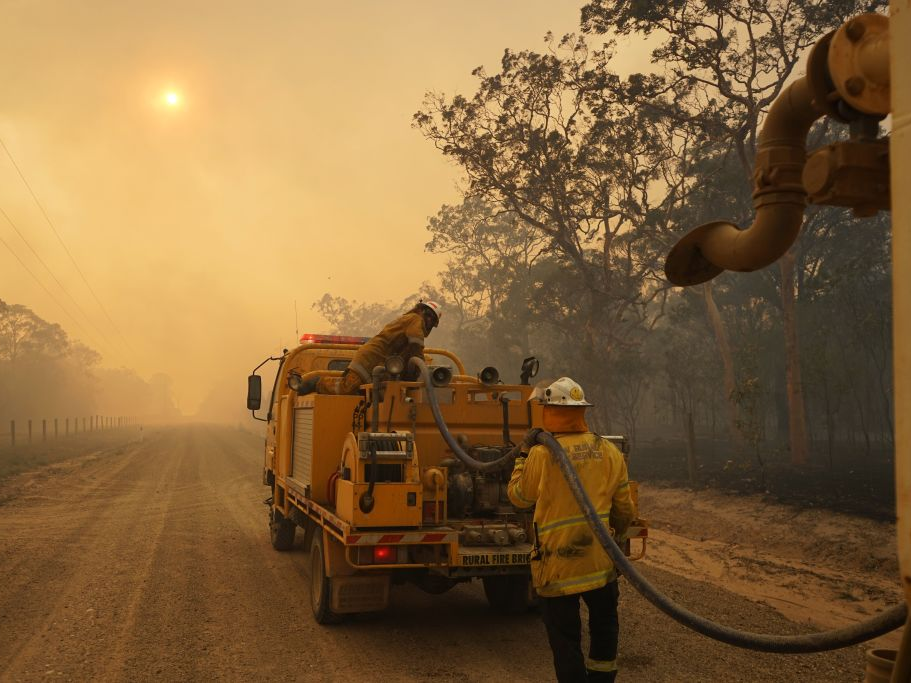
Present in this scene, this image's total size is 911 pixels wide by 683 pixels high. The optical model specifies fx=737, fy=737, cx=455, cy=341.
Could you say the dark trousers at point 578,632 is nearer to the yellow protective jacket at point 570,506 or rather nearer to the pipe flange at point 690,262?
the yellow protective jacket at point 570,506

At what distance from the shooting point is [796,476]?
17.8 m

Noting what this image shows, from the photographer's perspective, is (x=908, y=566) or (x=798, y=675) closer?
(x=908, y=566)

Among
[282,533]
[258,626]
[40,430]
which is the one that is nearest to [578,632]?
[258,626]

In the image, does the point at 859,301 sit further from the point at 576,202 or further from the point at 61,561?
the point at 61,561

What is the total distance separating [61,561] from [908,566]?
10469 millimetres

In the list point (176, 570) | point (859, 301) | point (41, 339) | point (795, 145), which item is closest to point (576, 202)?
point (859, 301)

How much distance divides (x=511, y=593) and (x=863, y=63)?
628 centimetres

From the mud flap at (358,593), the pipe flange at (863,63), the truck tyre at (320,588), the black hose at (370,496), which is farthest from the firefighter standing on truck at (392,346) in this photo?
the pipe flange at (863,63)

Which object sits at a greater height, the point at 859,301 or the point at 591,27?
the point at 591,27

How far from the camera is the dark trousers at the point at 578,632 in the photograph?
420 cm

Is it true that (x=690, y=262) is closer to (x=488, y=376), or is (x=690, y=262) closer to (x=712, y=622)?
(x=712, y=622)

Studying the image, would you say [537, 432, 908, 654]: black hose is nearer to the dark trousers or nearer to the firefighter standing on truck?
the dark trousers

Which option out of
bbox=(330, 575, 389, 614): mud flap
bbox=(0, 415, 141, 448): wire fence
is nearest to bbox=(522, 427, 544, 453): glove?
bbox=(330, 575, 389, 614): mud flap

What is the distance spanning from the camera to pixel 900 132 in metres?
1.57
